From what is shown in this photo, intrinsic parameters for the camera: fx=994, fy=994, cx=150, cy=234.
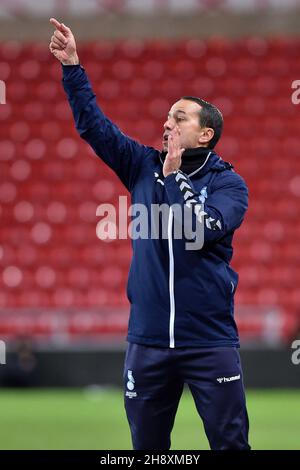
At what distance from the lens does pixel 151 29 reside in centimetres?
1545

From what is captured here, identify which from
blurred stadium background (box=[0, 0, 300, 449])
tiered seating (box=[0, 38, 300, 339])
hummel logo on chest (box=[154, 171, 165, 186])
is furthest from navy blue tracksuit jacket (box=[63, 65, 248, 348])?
tiered seating (box=[0, 38, 300, 339])

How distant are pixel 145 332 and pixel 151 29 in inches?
461

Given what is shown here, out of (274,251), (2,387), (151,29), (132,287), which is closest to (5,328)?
(2,387)

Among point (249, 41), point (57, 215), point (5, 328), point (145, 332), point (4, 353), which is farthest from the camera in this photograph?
point (249, 41)

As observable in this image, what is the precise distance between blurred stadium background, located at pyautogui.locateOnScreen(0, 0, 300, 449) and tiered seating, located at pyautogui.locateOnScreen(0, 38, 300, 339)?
2cm

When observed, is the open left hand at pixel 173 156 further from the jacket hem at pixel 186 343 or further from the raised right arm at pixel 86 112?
the jacket hem at pixel 186 343

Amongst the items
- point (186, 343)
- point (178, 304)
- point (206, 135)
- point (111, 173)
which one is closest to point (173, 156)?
point (206, 135)

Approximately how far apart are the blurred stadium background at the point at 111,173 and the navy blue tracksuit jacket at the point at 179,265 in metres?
7.21

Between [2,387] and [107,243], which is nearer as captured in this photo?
[2,387]

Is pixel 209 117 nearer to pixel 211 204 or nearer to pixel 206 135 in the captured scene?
pixel 206 135

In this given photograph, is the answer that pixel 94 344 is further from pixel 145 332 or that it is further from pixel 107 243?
pixel 145 332

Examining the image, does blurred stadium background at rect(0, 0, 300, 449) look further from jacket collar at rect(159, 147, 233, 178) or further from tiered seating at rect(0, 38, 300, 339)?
jacket collar at rect(159, 147, 233, 178)

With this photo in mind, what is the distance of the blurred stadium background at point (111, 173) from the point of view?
12.2m

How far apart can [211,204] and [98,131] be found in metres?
0.61
